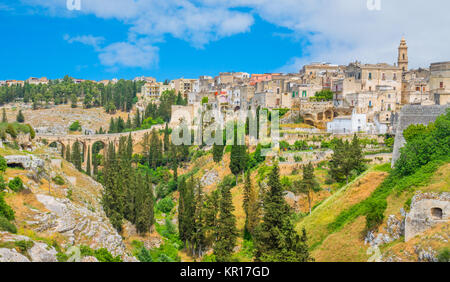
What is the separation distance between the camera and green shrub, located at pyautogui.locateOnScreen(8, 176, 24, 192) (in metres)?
21.8

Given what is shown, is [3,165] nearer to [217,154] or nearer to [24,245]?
[24,245]

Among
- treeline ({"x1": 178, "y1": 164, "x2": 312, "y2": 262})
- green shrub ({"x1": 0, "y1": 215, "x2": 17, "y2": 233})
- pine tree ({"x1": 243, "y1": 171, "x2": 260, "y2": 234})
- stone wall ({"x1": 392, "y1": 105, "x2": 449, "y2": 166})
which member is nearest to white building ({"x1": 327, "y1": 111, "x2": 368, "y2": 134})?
stone wall ({"x1": 392, "y1": 105, "x2": 449, "y2": 166})

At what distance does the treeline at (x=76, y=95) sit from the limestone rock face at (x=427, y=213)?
69.7 metres

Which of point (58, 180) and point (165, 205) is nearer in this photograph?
point (58, 180)

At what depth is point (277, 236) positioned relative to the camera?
18.8 metres

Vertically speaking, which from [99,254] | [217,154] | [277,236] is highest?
[217,154]

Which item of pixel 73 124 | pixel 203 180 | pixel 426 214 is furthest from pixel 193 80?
pixel 426 214

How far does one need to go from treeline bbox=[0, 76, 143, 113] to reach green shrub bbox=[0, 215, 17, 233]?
209 ft

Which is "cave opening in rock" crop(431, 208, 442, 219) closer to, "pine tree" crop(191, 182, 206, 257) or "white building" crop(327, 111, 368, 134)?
"pine tree" crop(191, 182, 206, 257)

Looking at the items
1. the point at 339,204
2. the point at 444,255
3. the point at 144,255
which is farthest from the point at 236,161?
the point at 444,255

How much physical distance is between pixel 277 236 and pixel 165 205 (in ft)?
74.7

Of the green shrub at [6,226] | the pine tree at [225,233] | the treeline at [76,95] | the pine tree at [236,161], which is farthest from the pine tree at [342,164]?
the treeline at [76,95]

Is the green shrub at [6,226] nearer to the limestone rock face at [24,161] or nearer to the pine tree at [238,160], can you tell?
the limestone rock face at [24,161]
